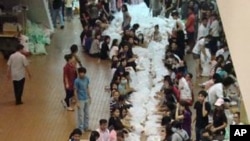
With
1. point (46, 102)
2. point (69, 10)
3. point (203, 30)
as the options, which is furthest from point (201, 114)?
point (69, 10)

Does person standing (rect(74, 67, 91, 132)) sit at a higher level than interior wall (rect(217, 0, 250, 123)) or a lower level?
lower

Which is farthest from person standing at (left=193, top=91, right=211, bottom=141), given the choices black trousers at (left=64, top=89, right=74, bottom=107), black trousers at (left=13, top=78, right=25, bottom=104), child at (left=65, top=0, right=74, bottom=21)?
child at (left=65, top=0, right=74, bottom=21)

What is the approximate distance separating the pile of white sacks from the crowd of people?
164 mm

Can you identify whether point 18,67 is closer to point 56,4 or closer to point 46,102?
point 46,102

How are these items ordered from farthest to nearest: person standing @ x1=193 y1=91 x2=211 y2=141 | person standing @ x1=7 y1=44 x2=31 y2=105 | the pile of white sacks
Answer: person standing @ x1=7 y1=44 x2=31 y2=105
the pile of white sacks
person standing @ x1=193 y1=91 x2=211 y2=141

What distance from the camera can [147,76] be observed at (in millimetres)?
15594

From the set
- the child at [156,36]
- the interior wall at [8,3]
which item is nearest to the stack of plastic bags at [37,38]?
the interior wall at [8,3]

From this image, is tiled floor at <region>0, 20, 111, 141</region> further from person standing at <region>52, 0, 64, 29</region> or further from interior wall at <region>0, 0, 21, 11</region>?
person standing at <region>52, 0, 64, 29</region>

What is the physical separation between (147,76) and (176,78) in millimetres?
1942

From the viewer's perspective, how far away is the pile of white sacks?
42.1ft

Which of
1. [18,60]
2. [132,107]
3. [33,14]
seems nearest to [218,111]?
[132,107]

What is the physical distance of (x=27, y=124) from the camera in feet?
43.9

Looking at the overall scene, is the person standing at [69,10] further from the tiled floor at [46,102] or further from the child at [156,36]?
the child at [156,36]

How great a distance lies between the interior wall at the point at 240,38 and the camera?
7713 mm
